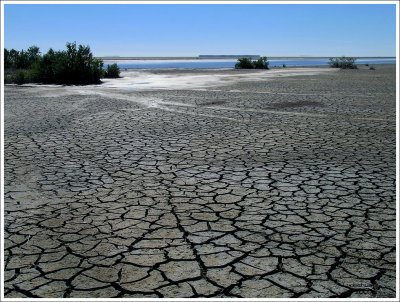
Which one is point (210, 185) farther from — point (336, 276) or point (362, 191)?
point (336, 276)

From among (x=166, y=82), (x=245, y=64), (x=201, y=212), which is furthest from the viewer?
(x=245, y=64)

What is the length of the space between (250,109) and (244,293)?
9.85 metres

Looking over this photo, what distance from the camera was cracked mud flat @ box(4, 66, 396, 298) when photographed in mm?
2920

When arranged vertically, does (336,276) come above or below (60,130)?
below

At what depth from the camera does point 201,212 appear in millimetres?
4207

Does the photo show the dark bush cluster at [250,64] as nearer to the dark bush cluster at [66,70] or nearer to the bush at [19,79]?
the dark bush cluster at [66,70]

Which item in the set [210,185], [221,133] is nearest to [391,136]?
[221,133]

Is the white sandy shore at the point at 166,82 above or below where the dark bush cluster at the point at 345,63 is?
below

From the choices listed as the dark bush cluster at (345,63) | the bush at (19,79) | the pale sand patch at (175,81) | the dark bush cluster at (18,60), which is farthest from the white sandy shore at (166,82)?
the dark bush cluster at (345,63)

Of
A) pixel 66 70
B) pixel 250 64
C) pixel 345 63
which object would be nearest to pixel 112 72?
pixel 66 70

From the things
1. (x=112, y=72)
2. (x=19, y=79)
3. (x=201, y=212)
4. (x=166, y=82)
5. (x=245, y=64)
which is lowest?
(x=201, y=212)

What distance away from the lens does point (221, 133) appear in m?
8.52

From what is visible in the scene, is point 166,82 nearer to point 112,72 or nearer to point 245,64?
point 112,72

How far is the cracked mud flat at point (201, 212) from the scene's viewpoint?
2920 mm
